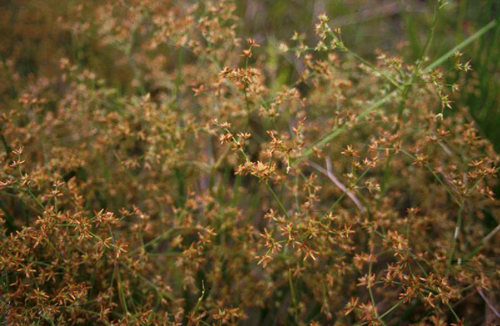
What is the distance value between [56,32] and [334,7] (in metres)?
2.22

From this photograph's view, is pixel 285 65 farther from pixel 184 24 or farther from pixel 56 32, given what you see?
pixel 56 32

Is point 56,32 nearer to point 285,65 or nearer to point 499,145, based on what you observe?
point 285,65

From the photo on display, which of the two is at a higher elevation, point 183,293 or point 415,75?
point 415,75

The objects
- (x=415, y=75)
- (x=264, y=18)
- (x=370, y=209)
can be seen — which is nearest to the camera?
(x=415, y=75)

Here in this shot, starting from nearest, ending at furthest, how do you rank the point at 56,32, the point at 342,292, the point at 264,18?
the point at 342,292, the point at 56,32, the point at 264,18

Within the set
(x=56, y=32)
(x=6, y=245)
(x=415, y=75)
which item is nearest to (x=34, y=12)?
(x=56, y=32)

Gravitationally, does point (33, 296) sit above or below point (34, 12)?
below

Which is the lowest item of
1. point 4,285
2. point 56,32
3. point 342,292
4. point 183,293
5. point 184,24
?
point 342,292

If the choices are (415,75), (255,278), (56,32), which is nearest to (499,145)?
(415,75)

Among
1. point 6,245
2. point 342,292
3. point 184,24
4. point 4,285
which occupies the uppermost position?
point 184,24

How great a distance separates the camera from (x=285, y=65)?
3.35 meters

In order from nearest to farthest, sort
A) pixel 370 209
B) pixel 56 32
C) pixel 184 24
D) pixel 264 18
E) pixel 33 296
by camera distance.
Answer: pixel 33 296 < pixel 370 209 < pixel 184 24 < pixel 56 32 < pixel 264 18

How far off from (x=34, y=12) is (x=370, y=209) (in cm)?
289

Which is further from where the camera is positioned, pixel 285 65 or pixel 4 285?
pixel 285 65
